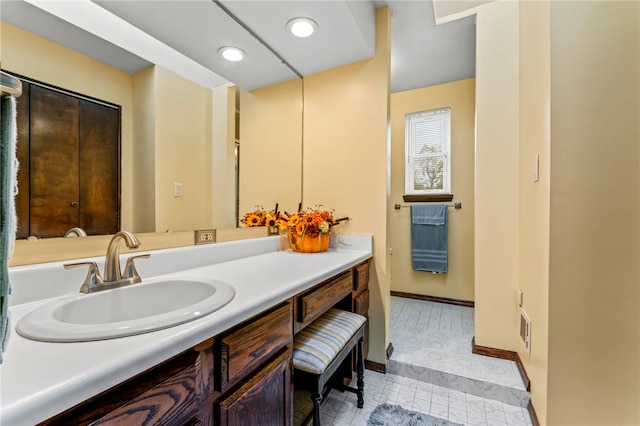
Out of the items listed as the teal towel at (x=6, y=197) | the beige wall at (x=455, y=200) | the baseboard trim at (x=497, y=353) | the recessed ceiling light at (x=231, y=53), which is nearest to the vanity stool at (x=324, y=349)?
the teal towel at (x=6, y=197)

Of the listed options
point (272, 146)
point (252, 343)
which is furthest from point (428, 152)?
point (252, 343)

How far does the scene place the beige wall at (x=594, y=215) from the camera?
1053 millimetres

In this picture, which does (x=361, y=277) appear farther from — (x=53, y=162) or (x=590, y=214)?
(x=53, y=162)

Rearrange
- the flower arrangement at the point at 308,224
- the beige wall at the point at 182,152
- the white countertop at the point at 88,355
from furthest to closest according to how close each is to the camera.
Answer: the flower arrangement at the point at 308,224 < the beige wall at the point at 182,152 < the white countertop at the point at 88,355

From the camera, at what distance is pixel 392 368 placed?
177cm

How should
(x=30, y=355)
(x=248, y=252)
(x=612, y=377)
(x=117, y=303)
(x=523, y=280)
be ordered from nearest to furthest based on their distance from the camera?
(x=30, y=355)
(x=117, y=303)
(x=612, y=377)
(x=248, y=252)
(x=523, y=280)

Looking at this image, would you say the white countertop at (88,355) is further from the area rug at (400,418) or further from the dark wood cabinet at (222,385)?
the area rug at (400,418)

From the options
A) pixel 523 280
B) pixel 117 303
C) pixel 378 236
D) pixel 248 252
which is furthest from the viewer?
pixel 378 236

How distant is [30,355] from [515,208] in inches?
87.3

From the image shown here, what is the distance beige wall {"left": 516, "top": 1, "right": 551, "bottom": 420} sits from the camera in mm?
1194

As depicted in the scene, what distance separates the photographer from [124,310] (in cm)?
84

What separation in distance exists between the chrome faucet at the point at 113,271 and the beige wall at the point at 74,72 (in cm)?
20

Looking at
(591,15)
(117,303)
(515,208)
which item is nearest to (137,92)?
(117,303)

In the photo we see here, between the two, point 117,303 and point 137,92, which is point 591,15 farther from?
point 117,303
